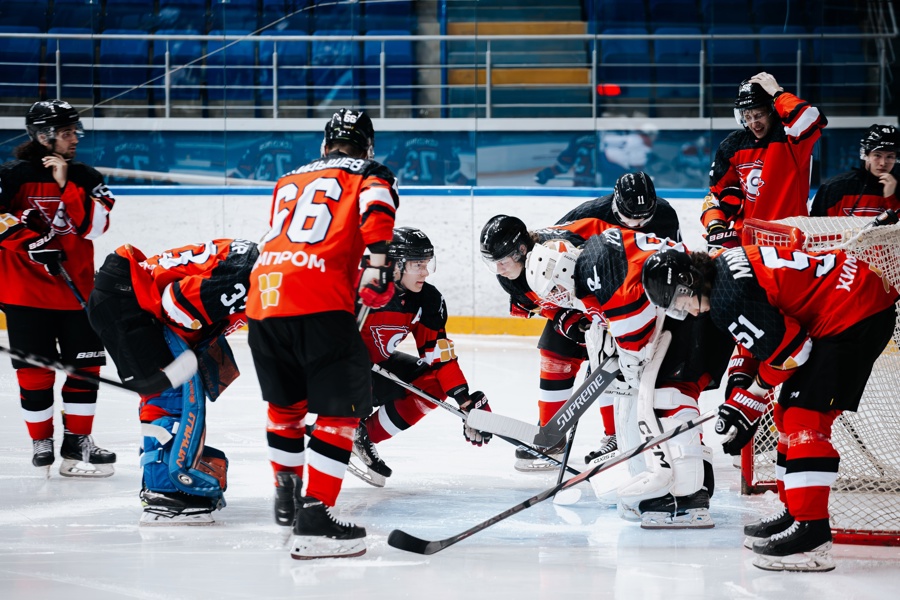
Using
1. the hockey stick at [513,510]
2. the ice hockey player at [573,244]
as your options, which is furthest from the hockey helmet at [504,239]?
the hockey stick at [513,510]

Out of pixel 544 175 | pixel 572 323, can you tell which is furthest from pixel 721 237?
pixel 544 175

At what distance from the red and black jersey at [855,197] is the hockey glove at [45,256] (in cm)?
303

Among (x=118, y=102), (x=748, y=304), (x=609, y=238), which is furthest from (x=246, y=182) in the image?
(x=748, y=304)

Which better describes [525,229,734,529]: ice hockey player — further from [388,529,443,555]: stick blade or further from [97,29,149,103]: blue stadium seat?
[97,29,149,103]: blue stadium seat

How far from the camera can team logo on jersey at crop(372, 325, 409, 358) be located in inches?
138

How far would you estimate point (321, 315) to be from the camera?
2.67 meters

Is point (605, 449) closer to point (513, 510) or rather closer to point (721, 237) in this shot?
point (513, 510)

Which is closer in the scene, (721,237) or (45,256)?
(45,256)

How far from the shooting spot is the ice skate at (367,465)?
3545 mm

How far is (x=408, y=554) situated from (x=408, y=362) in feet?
3.02

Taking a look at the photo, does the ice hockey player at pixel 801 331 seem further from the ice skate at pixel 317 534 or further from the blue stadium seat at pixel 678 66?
the blue stadium seat at pixel 678 66

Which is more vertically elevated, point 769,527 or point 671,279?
point 671,279

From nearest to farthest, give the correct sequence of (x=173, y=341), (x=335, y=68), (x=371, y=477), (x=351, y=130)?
(x=351, y=130)
(x=173, y=341)
(x=371, y=477)
(x=335, y=68)

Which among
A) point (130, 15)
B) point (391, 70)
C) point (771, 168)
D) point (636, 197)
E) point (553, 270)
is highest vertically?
point (130, 15)
